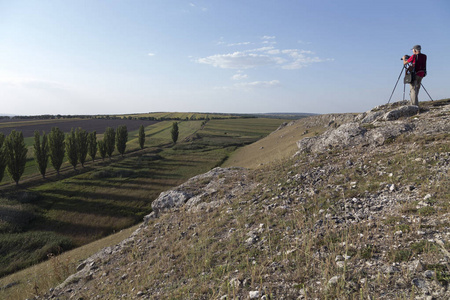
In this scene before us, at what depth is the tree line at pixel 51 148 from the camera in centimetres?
4389

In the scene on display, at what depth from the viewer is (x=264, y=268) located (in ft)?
20.9

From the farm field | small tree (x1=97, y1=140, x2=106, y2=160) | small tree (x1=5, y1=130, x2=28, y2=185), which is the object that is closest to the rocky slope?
the farm field

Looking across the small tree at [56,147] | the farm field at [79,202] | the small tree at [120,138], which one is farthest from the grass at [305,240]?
the small tree at [120,138]

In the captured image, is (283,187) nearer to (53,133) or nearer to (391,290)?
(391,290)

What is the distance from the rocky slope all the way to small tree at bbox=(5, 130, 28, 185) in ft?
155

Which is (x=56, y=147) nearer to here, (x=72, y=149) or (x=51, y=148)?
(x=51, y=148)

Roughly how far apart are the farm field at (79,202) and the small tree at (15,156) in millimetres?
3449

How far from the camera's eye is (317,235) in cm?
722

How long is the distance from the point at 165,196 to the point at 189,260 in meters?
11.2

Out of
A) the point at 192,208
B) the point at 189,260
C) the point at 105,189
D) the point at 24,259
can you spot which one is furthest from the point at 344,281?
the point at 105,189

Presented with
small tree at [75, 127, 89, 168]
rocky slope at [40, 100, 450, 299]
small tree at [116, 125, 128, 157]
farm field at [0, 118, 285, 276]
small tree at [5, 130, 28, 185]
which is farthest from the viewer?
small tree at [116, 125, 128, 157]

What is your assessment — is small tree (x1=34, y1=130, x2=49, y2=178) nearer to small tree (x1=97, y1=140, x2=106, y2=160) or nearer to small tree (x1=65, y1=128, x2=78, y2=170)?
small tree (x1=65, y1=128, x2=78, y2=170)

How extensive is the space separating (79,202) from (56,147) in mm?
21618

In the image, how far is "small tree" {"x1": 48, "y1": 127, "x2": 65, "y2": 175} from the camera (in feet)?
168
